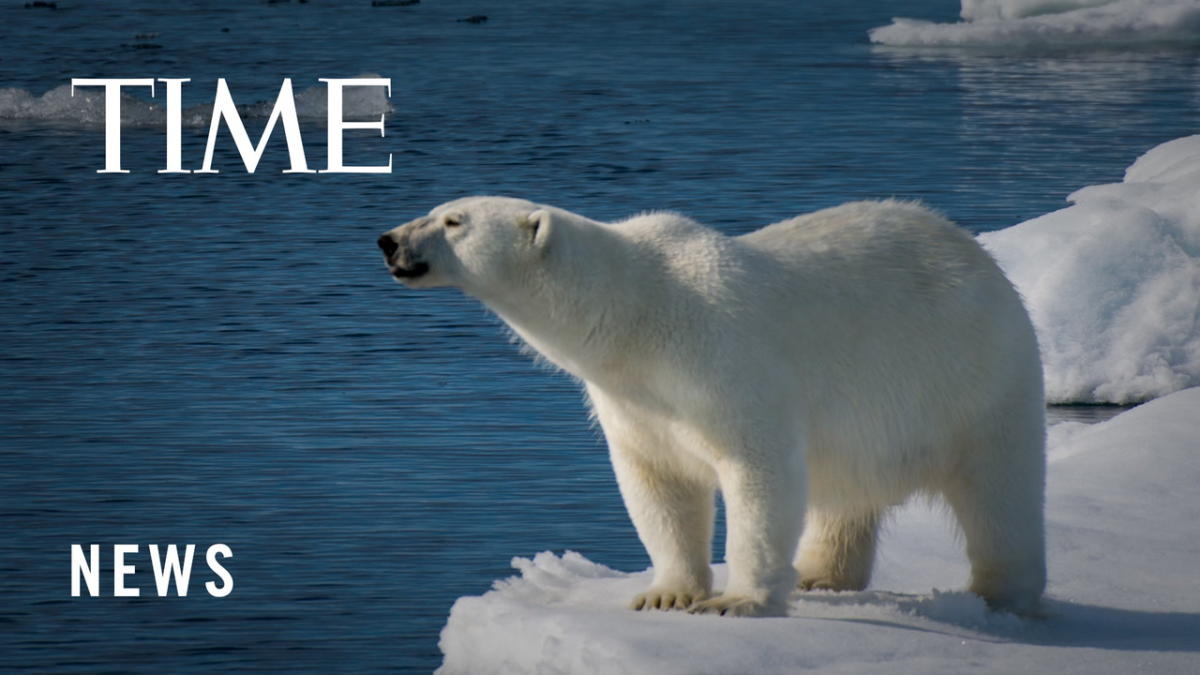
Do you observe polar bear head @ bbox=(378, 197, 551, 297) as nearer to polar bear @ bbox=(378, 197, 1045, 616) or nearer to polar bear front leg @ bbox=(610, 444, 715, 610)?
polar bear @ bbox=(378, 197, 1045, 616)

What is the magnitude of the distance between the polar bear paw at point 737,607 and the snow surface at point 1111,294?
4.46 metres

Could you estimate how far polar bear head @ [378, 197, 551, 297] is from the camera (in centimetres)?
539

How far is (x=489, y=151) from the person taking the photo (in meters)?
18.6

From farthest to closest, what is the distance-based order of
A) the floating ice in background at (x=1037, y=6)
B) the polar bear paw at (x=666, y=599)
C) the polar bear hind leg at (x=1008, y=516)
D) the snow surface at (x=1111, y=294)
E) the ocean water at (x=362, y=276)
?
1. the floating ice in background at (x=1037, y=6)
2. the snow surface at (x=1111, y=294)
3. the ocean water at (x=362, y=276)
4. the polar bear hind leg at (x=1008, y=516)
5. the polar bear paw at (x=666, y=599)

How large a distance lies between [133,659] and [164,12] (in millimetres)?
31217

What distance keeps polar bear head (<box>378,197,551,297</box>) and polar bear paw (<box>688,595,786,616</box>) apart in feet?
3.50

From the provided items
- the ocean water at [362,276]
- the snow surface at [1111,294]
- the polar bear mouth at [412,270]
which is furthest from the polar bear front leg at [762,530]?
the snow surface at [1111,294]

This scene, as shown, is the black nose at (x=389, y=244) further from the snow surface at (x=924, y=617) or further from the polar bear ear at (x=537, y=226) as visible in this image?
the snow surface at (x=924, y=617)

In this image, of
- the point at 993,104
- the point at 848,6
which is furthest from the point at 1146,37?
the point at 848,6

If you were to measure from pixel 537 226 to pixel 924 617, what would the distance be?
1584 millimetres

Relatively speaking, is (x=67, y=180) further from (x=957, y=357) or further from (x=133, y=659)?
(x=957, y=357)

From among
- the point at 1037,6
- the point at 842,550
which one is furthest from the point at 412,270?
the point at 1037,6

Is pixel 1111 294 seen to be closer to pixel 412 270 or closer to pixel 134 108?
pixel 412 270

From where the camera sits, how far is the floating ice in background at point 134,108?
2133 centimetres
